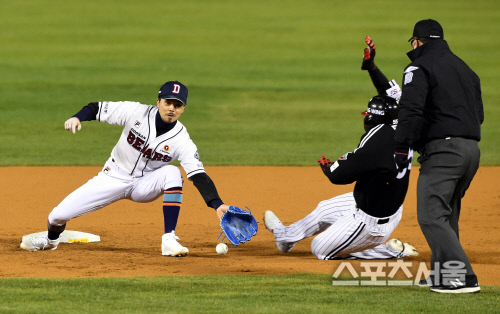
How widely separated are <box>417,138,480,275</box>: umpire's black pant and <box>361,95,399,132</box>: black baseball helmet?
32.7 inches

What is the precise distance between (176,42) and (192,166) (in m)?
21.5

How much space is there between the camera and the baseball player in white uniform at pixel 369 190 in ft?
21.7

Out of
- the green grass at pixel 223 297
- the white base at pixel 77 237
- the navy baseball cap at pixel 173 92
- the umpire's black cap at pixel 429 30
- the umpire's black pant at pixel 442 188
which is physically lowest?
the green grass at pixel 223 297

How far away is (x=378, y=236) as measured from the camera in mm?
6832

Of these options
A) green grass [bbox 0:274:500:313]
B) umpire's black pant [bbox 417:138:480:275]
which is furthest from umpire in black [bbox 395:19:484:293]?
green grass [bbox 0:274:500:313]

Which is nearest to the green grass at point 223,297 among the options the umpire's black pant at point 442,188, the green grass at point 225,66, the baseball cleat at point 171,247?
the umpire's black pant at point 442,188

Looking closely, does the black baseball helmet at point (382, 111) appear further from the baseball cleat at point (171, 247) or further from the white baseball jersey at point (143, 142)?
the baseball cleat at point (171, 247)

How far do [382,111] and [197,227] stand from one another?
2.95 metres

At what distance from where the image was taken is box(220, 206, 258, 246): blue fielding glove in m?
6.90

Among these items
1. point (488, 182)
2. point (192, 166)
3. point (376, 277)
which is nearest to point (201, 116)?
point (488, 182)

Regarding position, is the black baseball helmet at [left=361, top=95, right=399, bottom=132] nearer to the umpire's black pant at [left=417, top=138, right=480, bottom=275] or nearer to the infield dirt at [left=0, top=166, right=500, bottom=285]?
the umpire's black pant at [left=417, top=138, right=480, bottom=275]

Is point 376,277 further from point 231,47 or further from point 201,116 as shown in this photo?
point 231,47

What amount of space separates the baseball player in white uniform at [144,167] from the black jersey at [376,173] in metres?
1.28

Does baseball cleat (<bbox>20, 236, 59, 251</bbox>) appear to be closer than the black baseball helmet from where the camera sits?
No
